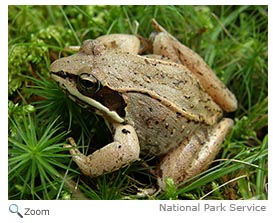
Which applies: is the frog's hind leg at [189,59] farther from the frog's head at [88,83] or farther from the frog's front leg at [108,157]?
the frog's front leg at [108,157]

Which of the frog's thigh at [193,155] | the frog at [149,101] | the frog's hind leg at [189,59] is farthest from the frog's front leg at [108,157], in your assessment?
the frog's hind leg at [189,59]

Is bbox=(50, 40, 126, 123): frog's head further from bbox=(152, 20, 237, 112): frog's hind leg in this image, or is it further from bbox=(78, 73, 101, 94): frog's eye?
bbox=(152, 20, 237, 112): frog's hind leg

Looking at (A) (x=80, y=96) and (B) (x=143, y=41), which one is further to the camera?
(B) (x=143, y=41)

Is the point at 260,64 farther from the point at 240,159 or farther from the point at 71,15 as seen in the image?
the point at 71,15
